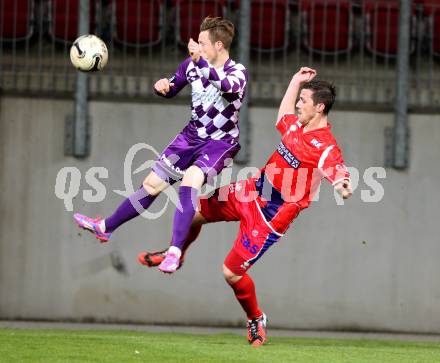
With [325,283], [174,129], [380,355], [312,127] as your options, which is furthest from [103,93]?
[380,355]

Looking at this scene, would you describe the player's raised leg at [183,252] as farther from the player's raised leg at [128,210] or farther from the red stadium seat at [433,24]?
the red stadium seat at [433,24]

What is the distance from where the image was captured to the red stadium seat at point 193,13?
11.9m

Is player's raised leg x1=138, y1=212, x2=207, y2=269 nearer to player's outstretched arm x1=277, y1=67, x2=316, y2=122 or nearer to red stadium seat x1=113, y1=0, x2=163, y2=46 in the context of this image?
player's outstretched arm x1=277, y1=67, x2=316, y2=122

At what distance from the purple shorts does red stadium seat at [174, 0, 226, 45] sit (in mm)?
3595

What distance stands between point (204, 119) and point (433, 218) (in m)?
4.35

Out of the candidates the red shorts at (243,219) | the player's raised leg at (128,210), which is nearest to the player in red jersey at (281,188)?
the red shorts at (243,219)

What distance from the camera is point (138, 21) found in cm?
1195

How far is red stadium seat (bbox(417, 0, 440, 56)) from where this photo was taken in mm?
12117

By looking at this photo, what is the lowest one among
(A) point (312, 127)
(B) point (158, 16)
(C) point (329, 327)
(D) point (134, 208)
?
(C) point (329, 327)

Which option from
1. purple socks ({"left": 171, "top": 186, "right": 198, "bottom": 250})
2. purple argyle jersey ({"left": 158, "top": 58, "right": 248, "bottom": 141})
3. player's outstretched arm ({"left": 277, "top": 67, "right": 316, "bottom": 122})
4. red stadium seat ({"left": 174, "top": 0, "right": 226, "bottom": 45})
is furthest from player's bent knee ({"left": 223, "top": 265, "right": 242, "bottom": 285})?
red stadium seat ({"left": 174, "top": 0, "right": 226, "bottom": 45})

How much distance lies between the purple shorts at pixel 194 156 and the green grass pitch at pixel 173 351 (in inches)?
50.1

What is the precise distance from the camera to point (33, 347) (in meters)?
8.13

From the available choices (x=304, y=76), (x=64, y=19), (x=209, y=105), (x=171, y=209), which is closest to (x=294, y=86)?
(x=304, y=76)

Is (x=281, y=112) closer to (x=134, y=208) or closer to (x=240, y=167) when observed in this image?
(x=134, y=208)
